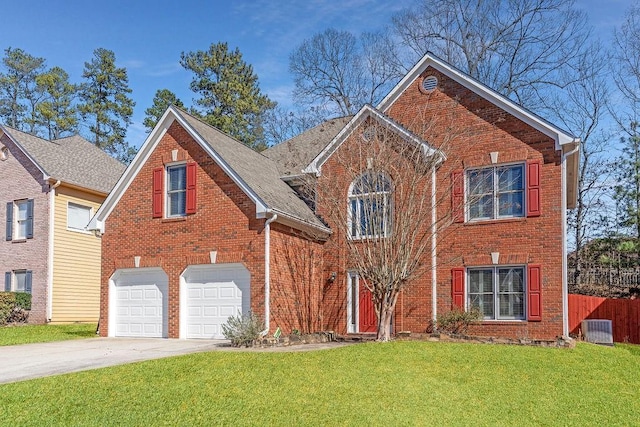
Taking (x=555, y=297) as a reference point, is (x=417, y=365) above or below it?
below

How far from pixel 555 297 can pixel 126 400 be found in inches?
459

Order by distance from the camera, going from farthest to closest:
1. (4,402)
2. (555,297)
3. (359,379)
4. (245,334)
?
(555,297) → (245,334) → (359,379) → (4,402)

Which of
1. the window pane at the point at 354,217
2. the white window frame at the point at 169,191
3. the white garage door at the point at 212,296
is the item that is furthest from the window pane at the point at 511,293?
the white window frame at the point at 169,191

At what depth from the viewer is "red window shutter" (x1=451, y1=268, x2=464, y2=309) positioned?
1678 cm

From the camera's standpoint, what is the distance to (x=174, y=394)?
349 inches

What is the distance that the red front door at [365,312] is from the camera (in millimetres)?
17781

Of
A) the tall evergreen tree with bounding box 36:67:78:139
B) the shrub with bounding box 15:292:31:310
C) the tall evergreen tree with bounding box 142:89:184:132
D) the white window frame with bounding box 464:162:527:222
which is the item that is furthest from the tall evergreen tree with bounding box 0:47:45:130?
the white window frame with bounding box 464:162:527:222

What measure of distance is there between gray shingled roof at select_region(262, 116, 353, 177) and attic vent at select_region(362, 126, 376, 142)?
12.5 feet

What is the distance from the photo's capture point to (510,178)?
55.1ft

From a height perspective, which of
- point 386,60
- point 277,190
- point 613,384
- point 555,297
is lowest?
point 613,384

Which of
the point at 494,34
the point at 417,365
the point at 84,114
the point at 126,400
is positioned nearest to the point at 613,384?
the point at 417,365

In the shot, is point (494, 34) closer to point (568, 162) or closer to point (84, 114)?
point (568, 162)

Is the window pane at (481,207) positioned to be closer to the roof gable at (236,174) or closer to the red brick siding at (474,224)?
the red brick siding at (474,224)

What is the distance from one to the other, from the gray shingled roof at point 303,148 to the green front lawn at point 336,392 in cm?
988
